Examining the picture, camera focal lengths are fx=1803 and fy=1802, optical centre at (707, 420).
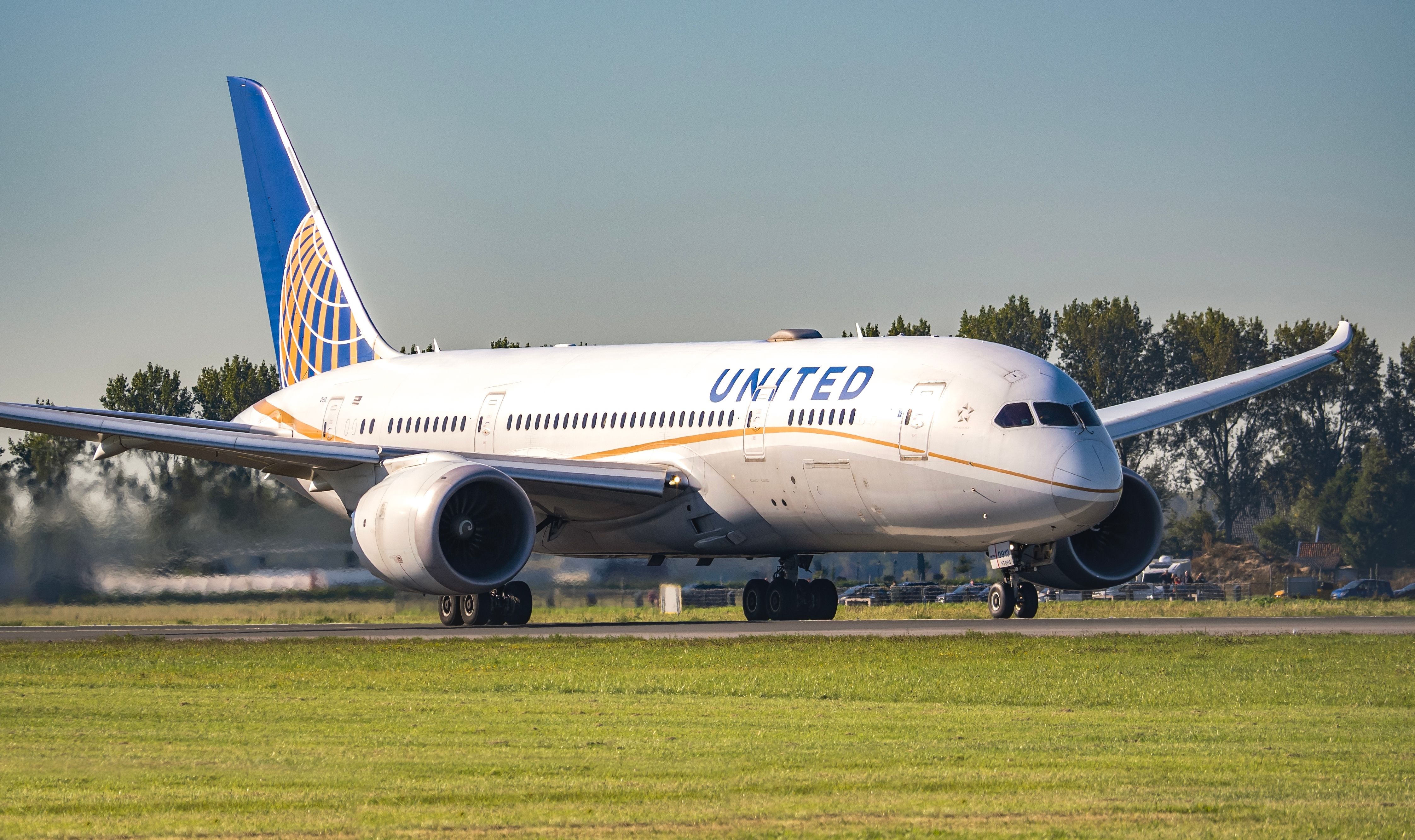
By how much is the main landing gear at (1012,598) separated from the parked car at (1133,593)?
26.0 metres

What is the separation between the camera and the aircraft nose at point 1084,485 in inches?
965

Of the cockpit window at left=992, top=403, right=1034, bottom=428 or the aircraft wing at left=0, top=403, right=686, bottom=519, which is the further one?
the aircraft wing at left=0, top=403, right=686, bottom=519

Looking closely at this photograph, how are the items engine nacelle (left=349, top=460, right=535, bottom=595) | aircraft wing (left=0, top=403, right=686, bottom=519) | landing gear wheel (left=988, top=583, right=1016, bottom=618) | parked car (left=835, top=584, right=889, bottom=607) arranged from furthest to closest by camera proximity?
parked car (left=835, top=584, right=889, bottom=607)
aircraft wing (left=0, top=403, right=686, bottom=519)
landing gear wheel (left=988, top=583, right=1016, bottom=618)
engine nacelle (left=349, top=460, right=535, bottom=595)

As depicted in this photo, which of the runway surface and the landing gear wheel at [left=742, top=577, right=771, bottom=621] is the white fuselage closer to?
the landing gear wheel at [left=742, top=577, right=771, bottom=621]

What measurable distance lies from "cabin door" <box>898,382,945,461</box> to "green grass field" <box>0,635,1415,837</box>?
6.18 m

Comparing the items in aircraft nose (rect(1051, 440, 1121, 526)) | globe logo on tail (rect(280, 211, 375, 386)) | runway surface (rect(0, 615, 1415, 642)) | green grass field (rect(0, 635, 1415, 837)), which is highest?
globe logo on tail (rect(280, 211, 375, 386))

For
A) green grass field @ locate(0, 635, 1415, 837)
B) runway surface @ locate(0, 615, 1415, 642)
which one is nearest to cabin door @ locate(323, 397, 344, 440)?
runway surface @ locate(0, 615, 1415, 642)

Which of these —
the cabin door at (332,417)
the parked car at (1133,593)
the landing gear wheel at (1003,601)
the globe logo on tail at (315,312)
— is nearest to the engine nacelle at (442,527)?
the landing gear wheel at (1003,601)

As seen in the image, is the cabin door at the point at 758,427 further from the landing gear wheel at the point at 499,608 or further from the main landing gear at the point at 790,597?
the landing gear wheel at the point at 499,608

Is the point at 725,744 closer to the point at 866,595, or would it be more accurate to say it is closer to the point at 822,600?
the point at 822,600

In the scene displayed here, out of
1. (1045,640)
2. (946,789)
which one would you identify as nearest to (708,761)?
(946,789)

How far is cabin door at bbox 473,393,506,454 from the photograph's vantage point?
105 feet

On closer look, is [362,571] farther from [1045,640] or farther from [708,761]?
[708,761]

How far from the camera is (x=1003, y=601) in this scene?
27.2 m
